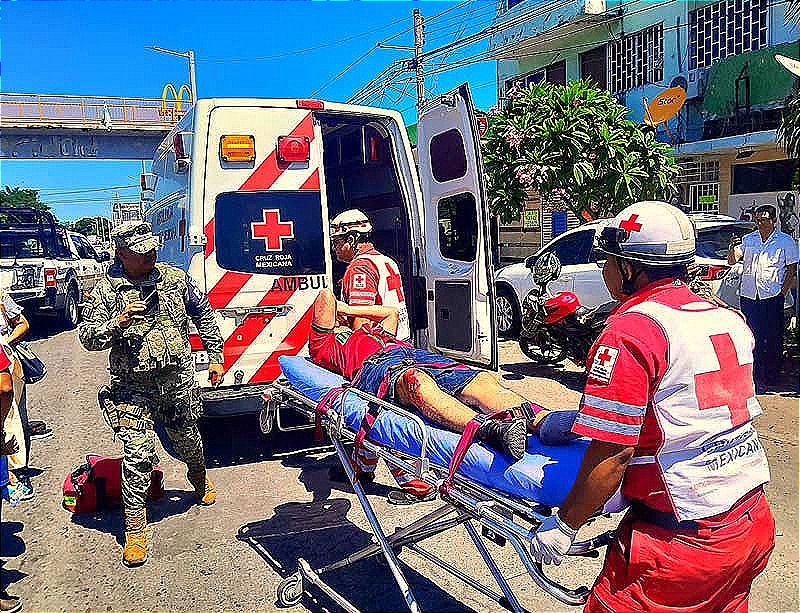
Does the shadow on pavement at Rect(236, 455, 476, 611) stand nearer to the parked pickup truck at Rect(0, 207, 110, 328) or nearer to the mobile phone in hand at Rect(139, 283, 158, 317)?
the mobile phone in hand at Rect(139, 283, 158, 317)

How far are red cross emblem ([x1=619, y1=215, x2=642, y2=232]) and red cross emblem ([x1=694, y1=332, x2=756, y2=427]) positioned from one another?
0.37m

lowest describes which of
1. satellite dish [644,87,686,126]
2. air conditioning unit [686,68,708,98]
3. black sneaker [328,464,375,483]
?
black sneaker [328,464,375,483]

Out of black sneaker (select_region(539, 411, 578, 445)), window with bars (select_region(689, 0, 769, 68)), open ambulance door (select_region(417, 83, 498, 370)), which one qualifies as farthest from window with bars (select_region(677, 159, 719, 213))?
black sneaker (select_region(539, 411, 578, 445))

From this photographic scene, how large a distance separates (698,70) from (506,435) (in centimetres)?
1870

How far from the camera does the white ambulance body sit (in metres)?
5.23

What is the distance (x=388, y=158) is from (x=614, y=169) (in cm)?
606

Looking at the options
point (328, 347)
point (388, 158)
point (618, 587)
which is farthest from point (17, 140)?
point (618, 587)

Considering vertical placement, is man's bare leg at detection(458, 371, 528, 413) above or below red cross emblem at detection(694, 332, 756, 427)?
below

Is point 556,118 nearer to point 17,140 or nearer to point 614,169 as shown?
point 614,169

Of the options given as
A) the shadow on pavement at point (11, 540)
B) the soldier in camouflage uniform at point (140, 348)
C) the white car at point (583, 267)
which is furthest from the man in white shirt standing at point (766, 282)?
the shadow on pavement at point (11, 540)

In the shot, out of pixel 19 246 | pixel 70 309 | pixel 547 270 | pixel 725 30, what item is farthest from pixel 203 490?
pixel 725 30

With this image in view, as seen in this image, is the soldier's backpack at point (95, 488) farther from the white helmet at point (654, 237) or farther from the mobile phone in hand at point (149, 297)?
the white helmet at point (654, 237)

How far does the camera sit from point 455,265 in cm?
583

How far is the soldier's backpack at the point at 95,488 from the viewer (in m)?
4.63
